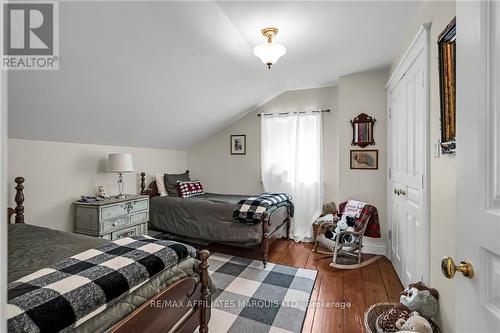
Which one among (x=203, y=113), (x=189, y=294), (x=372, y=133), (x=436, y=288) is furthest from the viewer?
(x=203, y=113)

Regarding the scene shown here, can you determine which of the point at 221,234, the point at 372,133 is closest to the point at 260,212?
the point at 221,234

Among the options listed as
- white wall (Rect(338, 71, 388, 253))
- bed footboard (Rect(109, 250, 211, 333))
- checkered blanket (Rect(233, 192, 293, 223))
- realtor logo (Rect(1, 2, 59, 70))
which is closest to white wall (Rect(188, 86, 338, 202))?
white wall (Rect(338, 71, 388, 253))

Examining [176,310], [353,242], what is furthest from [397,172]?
[176,310]

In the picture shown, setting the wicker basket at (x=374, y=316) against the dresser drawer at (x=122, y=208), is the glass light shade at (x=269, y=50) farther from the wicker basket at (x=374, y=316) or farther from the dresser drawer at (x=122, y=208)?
the dresser drawer at (x=122, y=208)

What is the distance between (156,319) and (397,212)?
2557 mm

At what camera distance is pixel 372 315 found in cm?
173

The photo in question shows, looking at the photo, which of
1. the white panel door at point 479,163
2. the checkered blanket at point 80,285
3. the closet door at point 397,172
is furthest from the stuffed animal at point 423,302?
the checkered blanket at point 80,285

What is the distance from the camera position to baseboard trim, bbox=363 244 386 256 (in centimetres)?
318

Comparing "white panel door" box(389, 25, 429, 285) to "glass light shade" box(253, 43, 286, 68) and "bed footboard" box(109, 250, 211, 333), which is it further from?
"bed footboard" box(109, 250, 211, 333)

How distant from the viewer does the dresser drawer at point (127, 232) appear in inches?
108

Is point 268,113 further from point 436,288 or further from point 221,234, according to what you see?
point 436,288

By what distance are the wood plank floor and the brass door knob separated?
138 centimetres

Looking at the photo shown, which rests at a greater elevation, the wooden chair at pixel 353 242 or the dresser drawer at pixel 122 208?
the dresser drawer at pixel 122 208

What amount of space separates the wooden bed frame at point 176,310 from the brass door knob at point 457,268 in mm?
1192
